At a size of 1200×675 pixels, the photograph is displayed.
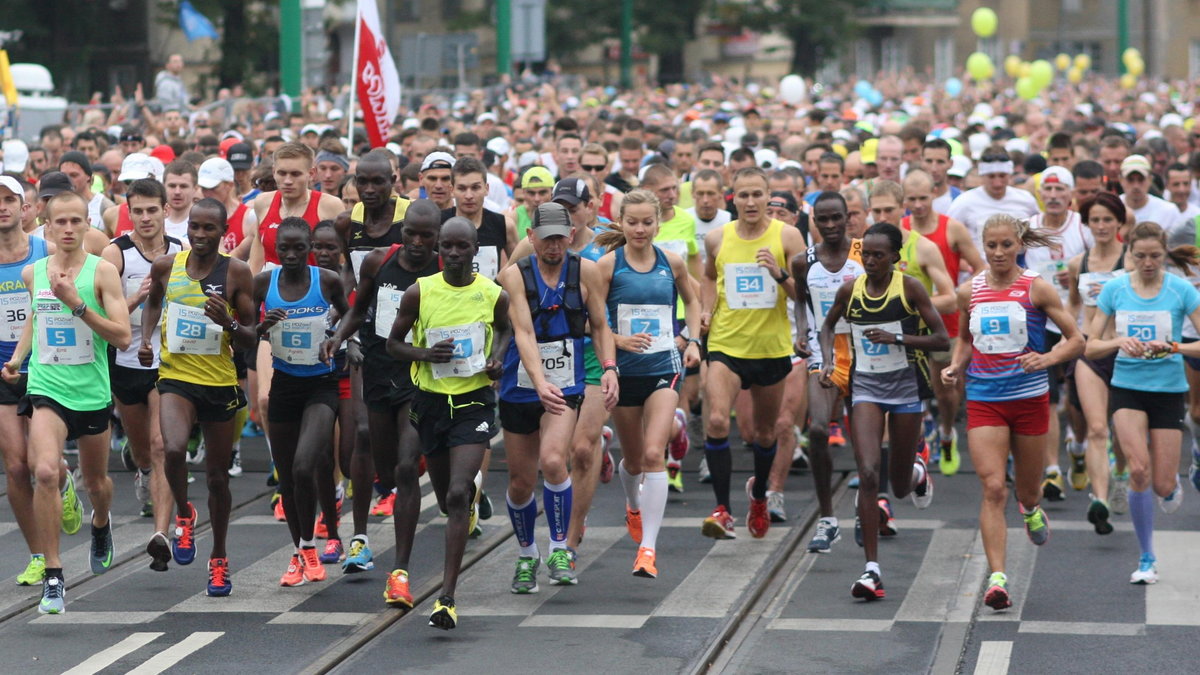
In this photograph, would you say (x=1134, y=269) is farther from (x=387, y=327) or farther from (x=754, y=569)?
(x=387, y=327)

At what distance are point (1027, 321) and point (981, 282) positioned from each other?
29 centimetres

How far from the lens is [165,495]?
33.7 ft

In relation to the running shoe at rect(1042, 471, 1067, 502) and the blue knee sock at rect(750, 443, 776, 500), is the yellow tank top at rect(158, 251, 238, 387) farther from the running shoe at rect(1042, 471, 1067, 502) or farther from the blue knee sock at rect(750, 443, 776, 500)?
the running shoe at rect(1042, 471, 1067, 502)

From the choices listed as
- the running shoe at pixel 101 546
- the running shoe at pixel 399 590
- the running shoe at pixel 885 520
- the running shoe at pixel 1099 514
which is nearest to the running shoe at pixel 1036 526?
the running shoe at pixel 1099 514

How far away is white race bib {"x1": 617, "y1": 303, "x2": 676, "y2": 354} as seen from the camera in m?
10.4

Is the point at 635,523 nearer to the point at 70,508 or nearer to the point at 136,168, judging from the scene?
the point at 70,508

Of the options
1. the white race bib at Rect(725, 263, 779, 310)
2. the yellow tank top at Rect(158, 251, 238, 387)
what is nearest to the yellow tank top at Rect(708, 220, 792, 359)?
the white race bib at Rect(725, 263, 779, 310)

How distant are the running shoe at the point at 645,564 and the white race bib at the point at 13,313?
10.5 feet

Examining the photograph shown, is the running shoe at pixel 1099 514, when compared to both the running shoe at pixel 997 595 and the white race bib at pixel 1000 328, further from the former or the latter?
the running shoe at pixel 997 595

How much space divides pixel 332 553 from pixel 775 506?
261cm

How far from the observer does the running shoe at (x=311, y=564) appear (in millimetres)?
10078

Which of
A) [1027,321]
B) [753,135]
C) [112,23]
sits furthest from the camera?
[112,23]

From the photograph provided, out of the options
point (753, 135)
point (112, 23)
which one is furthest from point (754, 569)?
point (112, 23)

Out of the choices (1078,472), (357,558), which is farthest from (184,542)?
(1078,472)
